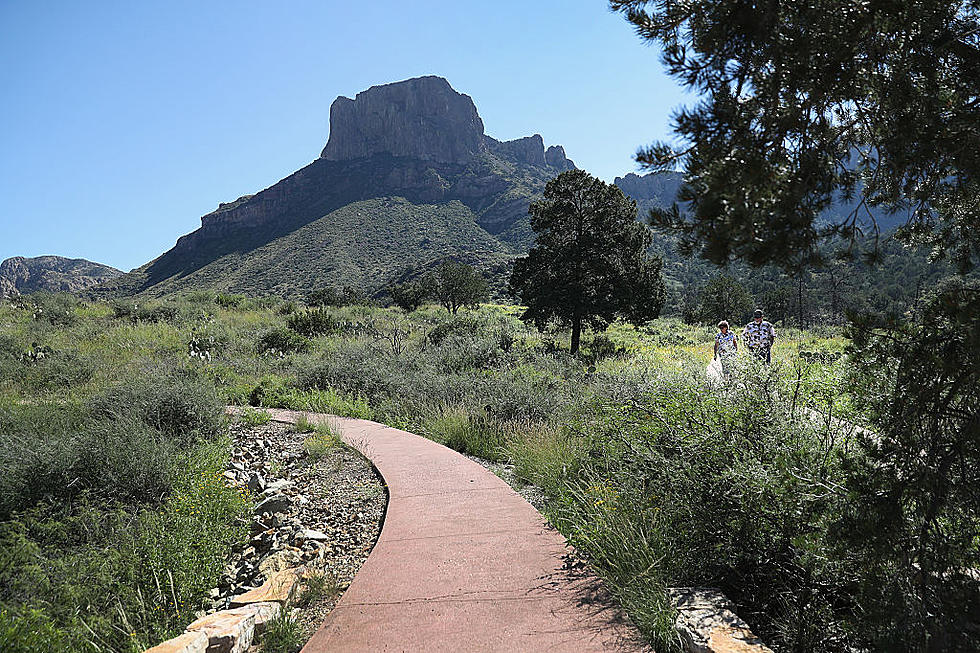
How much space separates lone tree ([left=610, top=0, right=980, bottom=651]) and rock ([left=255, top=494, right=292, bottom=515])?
467cm

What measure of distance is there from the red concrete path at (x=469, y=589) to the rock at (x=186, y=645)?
1.93 feet

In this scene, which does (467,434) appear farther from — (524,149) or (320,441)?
(524,149)

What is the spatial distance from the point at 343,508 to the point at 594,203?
15743 millimetres

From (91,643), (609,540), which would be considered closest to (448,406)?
(609,540)

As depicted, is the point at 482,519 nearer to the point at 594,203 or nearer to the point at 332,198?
the point at 594,203

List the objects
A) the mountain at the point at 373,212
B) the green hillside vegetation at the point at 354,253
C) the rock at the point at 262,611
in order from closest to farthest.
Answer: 1. the rock at the point at 262,611
2. the green hillside vegetation at the point at 354,253
3. the mountain at the point at 373,212

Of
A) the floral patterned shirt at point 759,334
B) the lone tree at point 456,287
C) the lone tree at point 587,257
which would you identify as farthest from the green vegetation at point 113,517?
the lone tree at point 456,287

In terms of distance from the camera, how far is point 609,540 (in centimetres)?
344

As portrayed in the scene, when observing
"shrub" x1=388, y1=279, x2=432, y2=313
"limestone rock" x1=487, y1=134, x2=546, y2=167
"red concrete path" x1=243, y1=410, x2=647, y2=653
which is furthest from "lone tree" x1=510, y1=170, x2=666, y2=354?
"limestone rock" x1=487, y1=134, x2=546, y2=167

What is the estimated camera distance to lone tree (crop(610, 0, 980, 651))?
1819 millimetres

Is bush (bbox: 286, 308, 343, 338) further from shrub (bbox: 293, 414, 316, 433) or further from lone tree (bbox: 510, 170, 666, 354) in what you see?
shrub (bbox: 293, 414, 316, 433)

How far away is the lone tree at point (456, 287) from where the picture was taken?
145 feet

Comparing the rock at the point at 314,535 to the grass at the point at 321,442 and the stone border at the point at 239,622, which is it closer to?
the stone border at the point at 239,622

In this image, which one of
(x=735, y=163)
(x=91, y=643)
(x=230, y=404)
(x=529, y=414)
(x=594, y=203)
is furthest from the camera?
(x=594, y=203)
